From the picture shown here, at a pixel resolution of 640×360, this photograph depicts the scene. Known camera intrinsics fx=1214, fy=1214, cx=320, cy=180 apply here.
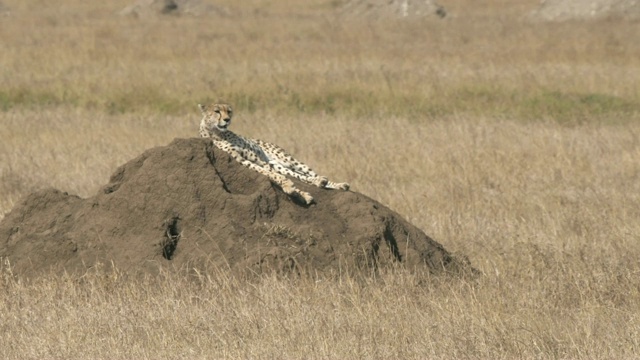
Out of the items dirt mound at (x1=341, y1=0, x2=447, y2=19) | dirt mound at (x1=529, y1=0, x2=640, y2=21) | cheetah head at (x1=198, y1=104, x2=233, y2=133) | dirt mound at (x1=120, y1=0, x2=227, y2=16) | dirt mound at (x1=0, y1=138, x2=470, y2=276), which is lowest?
dirt mound at (x1=120, y1=0, x2=227, y2=16)

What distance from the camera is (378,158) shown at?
17141 mm

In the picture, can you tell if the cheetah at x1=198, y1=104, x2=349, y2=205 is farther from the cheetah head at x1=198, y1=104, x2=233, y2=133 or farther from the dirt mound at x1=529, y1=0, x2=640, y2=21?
the dirt mound at x1=529, y1=0, x2=640, y2=21

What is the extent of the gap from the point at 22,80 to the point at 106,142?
628cm

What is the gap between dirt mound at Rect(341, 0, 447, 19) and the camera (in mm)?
46062

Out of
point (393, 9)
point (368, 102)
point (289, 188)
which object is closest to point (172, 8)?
point (393, 9)

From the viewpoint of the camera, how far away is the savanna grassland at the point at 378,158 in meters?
8.03

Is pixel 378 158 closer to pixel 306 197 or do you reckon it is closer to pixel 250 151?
pixel 250 151

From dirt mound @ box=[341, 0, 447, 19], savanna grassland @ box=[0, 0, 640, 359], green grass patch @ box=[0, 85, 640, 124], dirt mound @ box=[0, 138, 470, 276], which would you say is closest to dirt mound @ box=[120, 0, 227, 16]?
dirt mound @ box=[341, 0, 447, 19]

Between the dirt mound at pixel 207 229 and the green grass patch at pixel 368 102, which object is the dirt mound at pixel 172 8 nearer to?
the green grass patch at pixel 368 102

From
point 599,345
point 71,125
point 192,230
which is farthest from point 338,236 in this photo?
point 71,125

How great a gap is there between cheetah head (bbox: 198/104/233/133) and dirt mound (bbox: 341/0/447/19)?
115ft

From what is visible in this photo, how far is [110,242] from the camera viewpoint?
32.0 ft

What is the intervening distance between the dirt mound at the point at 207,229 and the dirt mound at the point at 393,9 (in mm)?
35860

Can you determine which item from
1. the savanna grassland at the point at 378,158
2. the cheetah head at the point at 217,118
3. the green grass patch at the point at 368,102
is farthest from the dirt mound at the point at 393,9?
the cheetah head at the point at 217,118
